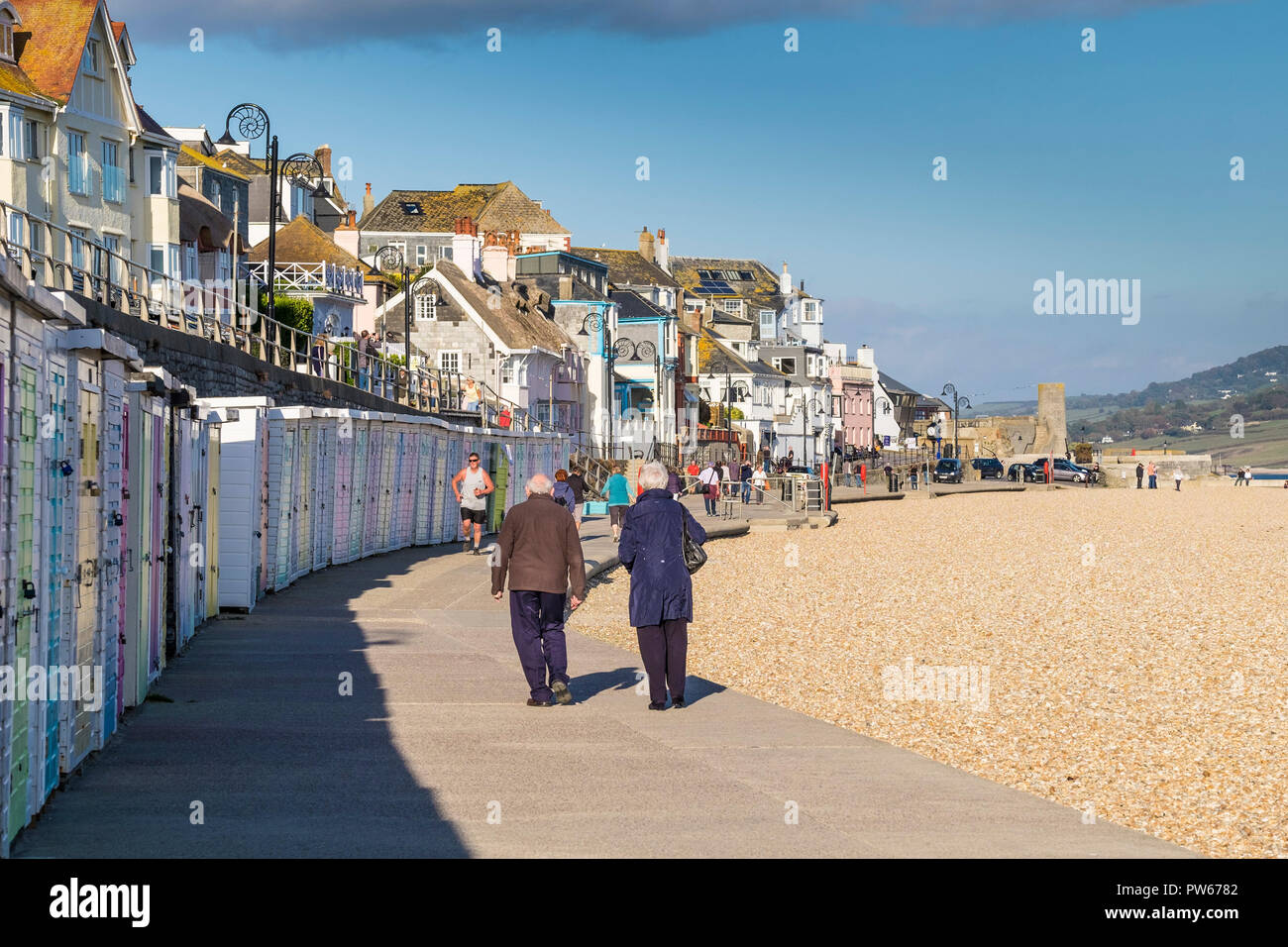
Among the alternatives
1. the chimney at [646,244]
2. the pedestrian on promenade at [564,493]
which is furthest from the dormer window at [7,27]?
the chimney at [646,244]

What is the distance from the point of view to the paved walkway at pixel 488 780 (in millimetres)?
7367

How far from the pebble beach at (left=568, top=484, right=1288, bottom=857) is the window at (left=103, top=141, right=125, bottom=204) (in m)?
20.4

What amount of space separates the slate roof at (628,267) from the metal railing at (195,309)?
50128mm

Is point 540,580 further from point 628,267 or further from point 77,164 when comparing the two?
point 628,267

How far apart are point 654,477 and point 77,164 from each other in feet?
116

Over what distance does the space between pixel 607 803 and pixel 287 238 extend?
55503mm

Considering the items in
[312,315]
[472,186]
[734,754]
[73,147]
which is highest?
[472,186]

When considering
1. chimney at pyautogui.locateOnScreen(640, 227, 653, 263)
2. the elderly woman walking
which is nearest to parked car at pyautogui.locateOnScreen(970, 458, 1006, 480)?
chimney at pyautogui.locateOnScreen(640, 227, 653, 263)

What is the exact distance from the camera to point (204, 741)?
384 inches
